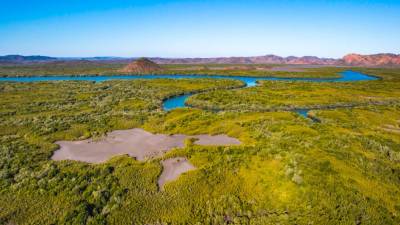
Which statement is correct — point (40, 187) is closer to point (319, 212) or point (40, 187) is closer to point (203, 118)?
point (319, 212)

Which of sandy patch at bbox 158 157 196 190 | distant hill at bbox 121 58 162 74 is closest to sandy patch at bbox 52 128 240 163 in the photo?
sandy patch at bbox 158 157 196 190

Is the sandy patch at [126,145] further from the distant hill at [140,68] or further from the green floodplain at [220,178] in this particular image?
the distant hill at [140,68]

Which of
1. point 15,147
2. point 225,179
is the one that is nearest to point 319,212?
point 225,179

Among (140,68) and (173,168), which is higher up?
(140,68)

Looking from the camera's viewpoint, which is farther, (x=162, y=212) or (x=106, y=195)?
(x=106, y=195)

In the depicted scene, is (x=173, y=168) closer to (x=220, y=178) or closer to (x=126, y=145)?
(x=220, y=178)

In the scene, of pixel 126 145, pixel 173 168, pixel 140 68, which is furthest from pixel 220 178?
pixel 140 68

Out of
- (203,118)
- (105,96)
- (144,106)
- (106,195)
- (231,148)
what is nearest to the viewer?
(106,195)

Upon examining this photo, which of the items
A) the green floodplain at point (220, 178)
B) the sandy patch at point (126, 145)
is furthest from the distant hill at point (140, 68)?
the sandy patch at point (126, 145)

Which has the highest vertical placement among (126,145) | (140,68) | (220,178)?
(140,68)
